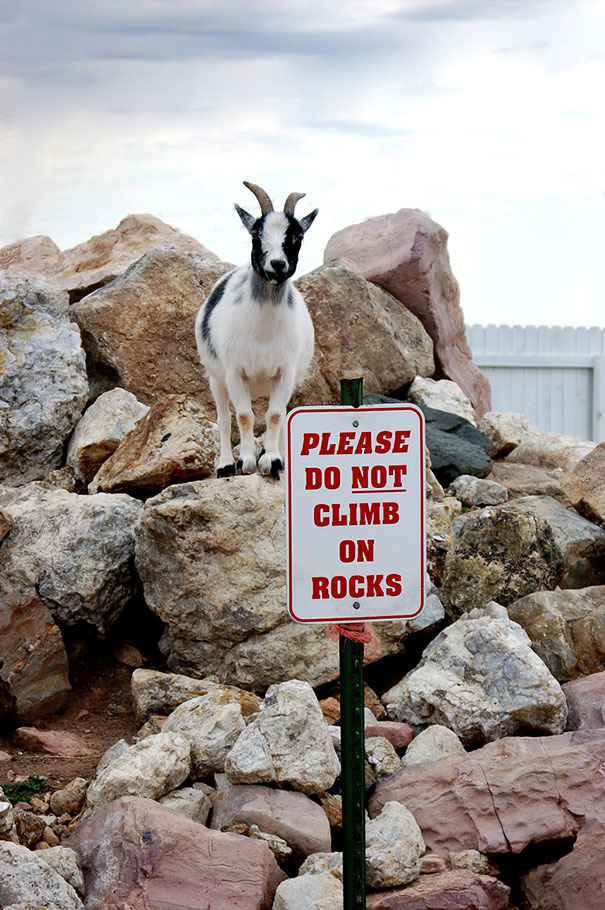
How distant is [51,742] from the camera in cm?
592

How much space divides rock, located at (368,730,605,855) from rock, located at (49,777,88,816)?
A: 1.44 m

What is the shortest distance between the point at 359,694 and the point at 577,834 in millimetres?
1809

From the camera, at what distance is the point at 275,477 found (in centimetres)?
659

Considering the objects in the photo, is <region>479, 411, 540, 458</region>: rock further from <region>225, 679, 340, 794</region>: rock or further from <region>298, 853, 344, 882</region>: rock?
<region>298, 853, 344, 882</region>: rock

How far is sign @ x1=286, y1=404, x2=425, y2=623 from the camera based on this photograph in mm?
3555

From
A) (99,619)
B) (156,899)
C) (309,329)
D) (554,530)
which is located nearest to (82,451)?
(99,619)

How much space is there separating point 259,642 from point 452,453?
11.2 feet

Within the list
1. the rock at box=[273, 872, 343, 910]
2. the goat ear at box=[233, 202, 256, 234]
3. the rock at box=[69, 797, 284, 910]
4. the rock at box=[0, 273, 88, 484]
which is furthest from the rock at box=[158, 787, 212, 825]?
the rock at box=[0, 273, 88, 484]

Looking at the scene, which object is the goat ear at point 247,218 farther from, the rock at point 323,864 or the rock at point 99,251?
the rock at point 99,251

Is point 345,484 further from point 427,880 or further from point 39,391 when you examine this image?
point 39,391

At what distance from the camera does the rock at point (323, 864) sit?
430 cm

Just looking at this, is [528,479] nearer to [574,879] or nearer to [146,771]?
[574,879]

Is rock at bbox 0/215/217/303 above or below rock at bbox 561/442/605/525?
above

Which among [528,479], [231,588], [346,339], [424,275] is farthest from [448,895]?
[424,275]
